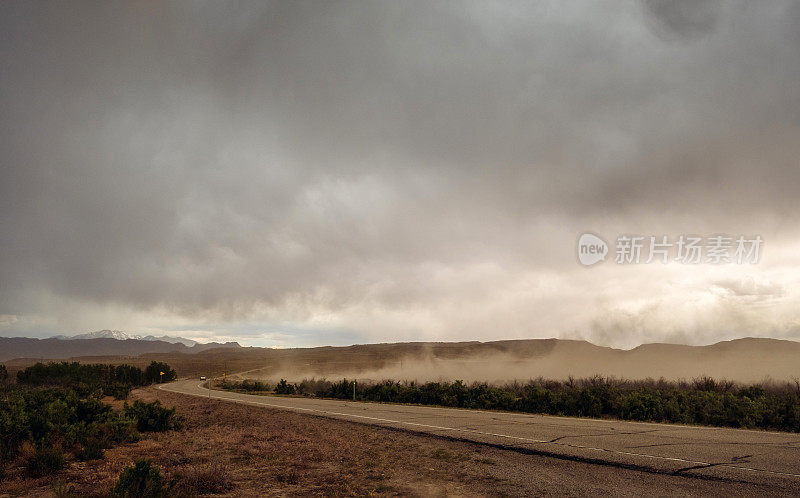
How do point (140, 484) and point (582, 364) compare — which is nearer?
point (140, 484)

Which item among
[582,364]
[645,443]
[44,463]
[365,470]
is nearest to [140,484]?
[365,470]

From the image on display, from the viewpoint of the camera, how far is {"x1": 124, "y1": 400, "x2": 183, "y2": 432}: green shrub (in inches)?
738

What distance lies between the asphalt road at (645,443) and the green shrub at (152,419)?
7747 millimetres

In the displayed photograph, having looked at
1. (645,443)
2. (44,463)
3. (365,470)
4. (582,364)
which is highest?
(645,443)

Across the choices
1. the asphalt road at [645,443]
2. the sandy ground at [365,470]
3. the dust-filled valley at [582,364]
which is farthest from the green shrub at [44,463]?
the dust-filled valley at [582,364]

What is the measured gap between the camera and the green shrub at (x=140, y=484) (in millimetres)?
7945

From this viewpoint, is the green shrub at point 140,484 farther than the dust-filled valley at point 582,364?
No

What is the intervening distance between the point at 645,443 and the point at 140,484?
38.4 ft

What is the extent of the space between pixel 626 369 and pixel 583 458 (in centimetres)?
8292

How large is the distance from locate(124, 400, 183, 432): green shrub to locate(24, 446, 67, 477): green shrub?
7.10m

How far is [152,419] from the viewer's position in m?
19.1

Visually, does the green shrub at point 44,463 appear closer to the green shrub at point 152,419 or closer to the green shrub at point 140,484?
the green shrub at point 140,484

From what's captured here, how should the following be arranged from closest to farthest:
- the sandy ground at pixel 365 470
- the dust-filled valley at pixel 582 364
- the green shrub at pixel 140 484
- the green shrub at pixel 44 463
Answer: the green shrub at pixel 140 484
the sandy ground at pixel 365 470
the green shrub at pixel 44 463
the dust-filled valley at pixel 582 364

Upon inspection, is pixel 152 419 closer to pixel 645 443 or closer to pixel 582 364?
pixel 645 443
